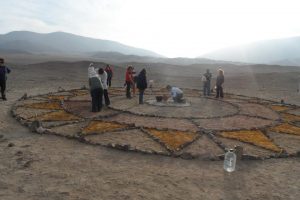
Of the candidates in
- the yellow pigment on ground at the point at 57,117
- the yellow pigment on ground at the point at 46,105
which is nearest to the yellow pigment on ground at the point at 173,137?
the yellow pigment on ground at the point at 57,117

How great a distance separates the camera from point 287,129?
15.7 metres

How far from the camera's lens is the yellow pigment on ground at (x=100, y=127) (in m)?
13.9

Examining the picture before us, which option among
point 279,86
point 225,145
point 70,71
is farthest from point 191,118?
point 70,71

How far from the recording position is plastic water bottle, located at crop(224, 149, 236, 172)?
1031 centimetres

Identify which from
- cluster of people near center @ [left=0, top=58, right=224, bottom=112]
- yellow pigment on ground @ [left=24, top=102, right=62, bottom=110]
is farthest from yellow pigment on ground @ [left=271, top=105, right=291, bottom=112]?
yellow pigment on ground @ [left=24, top=102, right=62, bottom=110]

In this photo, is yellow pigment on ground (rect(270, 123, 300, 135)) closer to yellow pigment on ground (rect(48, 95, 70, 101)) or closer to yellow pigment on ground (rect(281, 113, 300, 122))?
yellow pigment on ground (rect(281, 113, 300, 122))

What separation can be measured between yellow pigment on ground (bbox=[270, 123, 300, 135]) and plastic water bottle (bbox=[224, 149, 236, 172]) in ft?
18.5

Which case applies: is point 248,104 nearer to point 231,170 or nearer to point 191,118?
point 191,118

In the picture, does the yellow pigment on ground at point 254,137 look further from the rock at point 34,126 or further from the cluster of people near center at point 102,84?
the rock at point 34,126

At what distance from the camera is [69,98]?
21859 mm

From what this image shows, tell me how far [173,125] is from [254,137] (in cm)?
326

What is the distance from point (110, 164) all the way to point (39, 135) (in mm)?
3996

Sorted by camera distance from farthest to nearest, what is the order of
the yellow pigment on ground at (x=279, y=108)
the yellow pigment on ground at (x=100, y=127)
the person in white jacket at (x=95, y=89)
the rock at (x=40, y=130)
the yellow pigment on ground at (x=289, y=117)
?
the yellow pigment on ground at (x=279, y=108)
the yellow pigment on ground at (x=289, y=117)
the person in white jacket at (x=95, y=89)
the yellow pigment on ground at (x=100, y=127)
the rock at (x=40, y=130)

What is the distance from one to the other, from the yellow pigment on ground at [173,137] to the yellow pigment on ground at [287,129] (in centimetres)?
388
